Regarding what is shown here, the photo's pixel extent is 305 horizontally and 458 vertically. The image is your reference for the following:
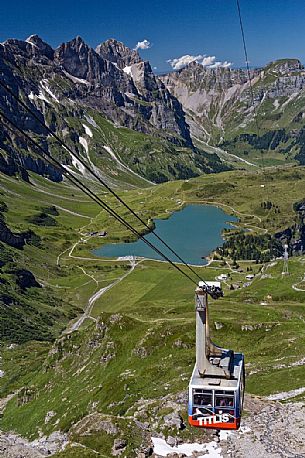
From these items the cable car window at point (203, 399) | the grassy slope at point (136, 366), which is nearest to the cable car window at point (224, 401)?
the cable car window at point (203, 399)

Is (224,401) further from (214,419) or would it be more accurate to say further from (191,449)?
(191,449)

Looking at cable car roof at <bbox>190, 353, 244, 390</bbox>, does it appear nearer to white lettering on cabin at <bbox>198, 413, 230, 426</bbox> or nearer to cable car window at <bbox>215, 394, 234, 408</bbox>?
cable car window at <bbox>215, 394, 234, 408</bbox>

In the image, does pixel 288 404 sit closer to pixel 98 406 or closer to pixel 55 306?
pixel 98 406

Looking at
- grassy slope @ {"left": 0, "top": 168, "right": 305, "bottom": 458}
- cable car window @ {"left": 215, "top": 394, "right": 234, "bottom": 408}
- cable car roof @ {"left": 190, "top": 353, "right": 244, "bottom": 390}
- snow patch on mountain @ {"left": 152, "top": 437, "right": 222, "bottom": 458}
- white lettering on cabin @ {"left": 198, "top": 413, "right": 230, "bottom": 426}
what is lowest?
grassy slope @ {"left": 0, "top": 168, "right": 305, "bottom": 458}

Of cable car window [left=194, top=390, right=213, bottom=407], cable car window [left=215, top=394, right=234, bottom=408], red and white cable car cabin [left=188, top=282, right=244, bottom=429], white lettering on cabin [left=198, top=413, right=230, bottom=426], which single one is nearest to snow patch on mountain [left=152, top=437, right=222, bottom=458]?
white lettering on cabin [left=198, top=413, right=230, bottom=426]

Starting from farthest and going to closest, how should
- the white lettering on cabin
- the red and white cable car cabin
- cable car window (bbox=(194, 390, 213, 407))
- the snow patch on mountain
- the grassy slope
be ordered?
1. the grassy slope
2. the snow patch on mountain
3. the white lettering on cabin
4. cable car window (bbox=(194, 390, 213, 407))
5. the red and white cable car cabin

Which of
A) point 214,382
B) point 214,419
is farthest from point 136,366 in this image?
point 214,382

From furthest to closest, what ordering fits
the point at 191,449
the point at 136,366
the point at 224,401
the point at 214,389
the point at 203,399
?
1. the point at 136,366
2. the point at 191,449
3. the point at 203,399
4. the point at 224,401
5. the point at 214,389

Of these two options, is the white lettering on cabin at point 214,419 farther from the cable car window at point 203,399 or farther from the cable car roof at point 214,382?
the cable car roof at point 214,382
